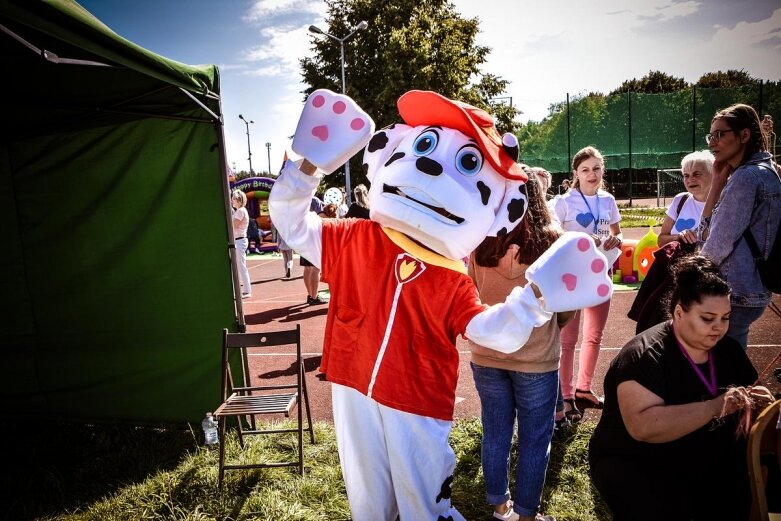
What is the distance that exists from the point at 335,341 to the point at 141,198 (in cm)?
278

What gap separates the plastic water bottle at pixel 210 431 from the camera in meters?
3.76

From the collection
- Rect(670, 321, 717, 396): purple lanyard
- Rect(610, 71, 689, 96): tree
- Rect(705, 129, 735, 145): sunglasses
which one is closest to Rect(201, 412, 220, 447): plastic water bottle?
Rect(670, 321, 717, 396): purple lanyard

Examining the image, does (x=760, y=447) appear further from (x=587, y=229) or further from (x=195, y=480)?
(x=195, y=480)

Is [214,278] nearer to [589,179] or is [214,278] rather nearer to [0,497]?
[0,497]

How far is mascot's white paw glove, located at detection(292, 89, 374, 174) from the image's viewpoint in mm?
1912

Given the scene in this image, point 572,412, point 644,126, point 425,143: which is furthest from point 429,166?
point 644,126

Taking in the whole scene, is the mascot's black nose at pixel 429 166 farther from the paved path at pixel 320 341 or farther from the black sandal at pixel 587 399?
the black sandal at pixel 587 399

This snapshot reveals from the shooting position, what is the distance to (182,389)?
410 cm

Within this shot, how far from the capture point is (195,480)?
131 inches

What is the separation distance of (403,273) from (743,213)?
208cm

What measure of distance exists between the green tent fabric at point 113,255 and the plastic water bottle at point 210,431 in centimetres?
29

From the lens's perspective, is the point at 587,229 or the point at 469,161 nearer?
the point at 469,161

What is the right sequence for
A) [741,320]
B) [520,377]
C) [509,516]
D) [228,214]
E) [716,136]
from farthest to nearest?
[228,214] < [716,136] < [741,320] < [509,516] < [520,377]

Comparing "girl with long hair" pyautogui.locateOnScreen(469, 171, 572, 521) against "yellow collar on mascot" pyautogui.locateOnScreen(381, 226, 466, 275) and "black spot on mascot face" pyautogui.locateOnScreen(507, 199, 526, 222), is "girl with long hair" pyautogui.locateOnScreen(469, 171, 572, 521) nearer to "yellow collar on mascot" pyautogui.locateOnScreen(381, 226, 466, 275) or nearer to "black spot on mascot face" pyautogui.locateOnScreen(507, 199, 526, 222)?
"black spot on mascot face" pyautogui.locateOnScreen(507, 199, 526, 222)
